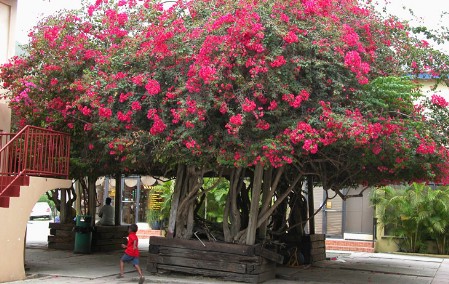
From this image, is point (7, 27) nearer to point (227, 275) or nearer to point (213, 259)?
point (213, 259)

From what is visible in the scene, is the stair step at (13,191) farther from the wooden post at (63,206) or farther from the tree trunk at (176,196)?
the wooden post at (63,206)

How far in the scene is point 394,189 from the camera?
22172 millimetres

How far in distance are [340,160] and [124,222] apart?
58.5 feet

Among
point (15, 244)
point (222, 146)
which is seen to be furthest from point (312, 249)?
point (15, 244)

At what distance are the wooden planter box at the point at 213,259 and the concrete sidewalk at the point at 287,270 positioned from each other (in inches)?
7.8

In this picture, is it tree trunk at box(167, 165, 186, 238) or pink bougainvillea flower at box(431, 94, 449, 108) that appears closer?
pink bougainvillea flower at box(431, 94, 449, 108)

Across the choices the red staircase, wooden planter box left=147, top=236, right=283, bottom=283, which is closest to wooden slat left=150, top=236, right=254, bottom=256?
wooden planter box left=147, top=236, right=283, bottom=283

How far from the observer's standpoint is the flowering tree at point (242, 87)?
410 inches

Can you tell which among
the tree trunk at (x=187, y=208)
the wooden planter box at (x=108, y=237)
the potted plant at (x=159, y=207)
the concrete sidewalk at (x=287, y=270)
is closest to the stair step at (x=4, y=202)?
the concrete sidewalk at (x=287, y=270)

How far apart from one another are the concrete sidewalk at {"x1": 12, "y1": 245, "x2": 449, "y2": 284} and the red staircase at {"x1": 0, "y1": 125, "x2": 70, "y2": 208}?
1931 millimetres

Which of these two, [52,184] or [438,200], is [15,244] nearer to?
[52,184]

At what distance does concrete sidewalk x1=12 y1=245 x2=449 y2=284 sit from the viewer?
12562 mm

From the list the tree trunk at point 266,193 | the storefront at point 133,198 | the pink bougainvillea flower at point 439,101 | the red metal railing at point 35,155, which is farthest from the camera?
the storefront at point 133,198

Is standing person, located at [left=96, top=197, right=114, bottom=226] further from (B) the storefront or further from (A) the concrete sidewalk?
(B) the storefront
